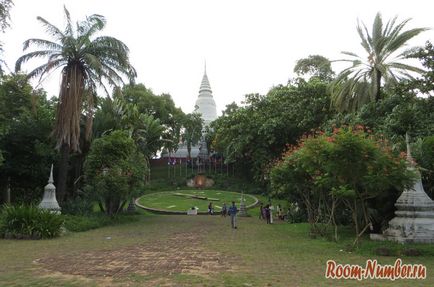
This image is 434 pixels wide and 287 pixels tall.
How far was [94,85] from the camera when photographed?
24.8m

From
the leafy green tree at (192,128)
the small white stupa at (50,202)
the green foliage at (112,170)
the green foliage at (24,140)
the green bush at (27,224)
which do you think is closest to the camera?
the green bush at (27,224)

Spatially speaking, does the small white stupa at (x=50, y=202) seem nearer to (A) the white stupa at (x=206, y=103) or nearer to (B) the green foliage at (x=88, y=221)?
(B) the green foliage at (x=88, y=221)

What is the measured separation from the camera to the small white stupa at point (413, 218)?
13.5 meters

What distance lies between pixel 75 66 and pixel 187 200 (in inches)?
921

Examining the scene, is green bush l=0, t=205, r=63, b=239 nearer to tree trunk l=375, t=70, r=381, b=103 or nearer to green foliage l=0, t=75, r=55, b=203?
green foliage l=0, t=75, r=55, b=203

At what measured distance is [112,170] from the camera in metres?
24.6

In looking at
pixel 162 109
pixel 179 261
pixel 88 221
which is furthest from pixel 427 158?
pixel 162 109

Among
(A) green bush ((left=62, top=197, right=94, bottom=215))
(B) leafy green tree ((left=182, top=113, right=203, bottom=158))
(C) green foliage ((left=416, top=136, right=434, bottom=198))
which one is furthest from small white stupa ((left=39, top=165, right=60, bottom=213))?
(B) leafy green tree ((left=182, top=113, right=203, bottom=158))

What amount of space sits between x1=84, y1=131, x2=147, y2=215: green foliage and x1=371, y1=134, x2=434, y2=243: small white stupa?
49.1 feet

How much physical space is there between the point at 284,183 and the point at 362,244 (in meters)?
6.19

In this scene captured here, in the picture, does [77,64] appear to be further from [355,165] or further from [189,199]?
[189,199]

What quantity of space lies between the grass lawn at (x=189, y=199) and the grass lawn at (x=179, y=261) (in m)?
23.4

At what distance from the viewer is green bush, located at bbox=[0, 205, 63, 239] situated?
54.3ft

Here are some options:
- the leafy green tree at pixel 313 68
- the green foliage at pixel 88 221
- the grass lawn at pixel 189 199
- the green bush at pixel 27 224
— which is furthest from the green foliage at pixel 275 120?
the green bush at pixel 27 224
